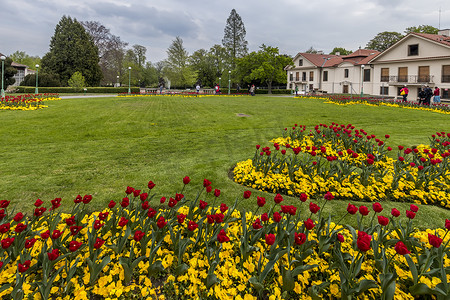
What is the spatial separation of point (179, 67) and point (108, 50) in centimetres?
1723

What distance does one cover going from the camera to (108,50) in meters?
59.5

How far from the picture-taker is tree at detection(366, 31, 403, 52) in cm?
5956

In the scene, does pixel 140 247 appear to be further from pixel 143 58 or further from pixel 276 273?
pixel 143 58

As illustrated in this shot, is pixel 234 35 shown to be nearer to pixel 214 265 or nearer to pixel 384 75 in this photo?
pixel 384 75

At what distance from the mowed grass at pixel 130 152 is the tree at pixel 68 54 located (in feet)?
131

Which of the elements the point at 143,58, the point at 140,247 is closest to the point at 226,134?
the point at 140,247

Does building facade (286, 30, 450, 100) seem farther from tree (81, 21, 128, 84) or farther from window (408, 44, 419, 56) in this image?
tree (81, 21, 128, 84)

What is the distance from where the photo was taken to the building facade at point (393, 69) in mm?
32656

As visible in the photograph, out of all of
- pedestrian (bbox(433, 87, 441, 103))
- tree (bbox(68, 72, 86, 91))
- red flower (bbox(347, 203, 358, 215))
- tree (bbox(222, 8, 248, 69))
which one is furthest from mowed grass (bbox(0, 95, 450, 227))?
tree (bbox(222, 8, 248, 69))

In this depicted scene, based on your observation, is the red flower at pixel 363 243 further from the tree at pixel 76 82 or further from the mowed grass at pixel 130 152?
the tree at pixel 76 82

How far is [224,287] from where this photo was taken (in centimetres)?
237

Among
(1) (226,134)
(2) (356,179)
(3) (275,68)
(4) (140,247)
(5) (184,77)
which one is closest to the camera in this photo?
(4) (140,247)

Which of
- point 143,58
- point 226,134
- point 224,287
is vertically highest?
point 143,58

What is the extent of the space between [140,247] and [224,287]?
3.09 ft
